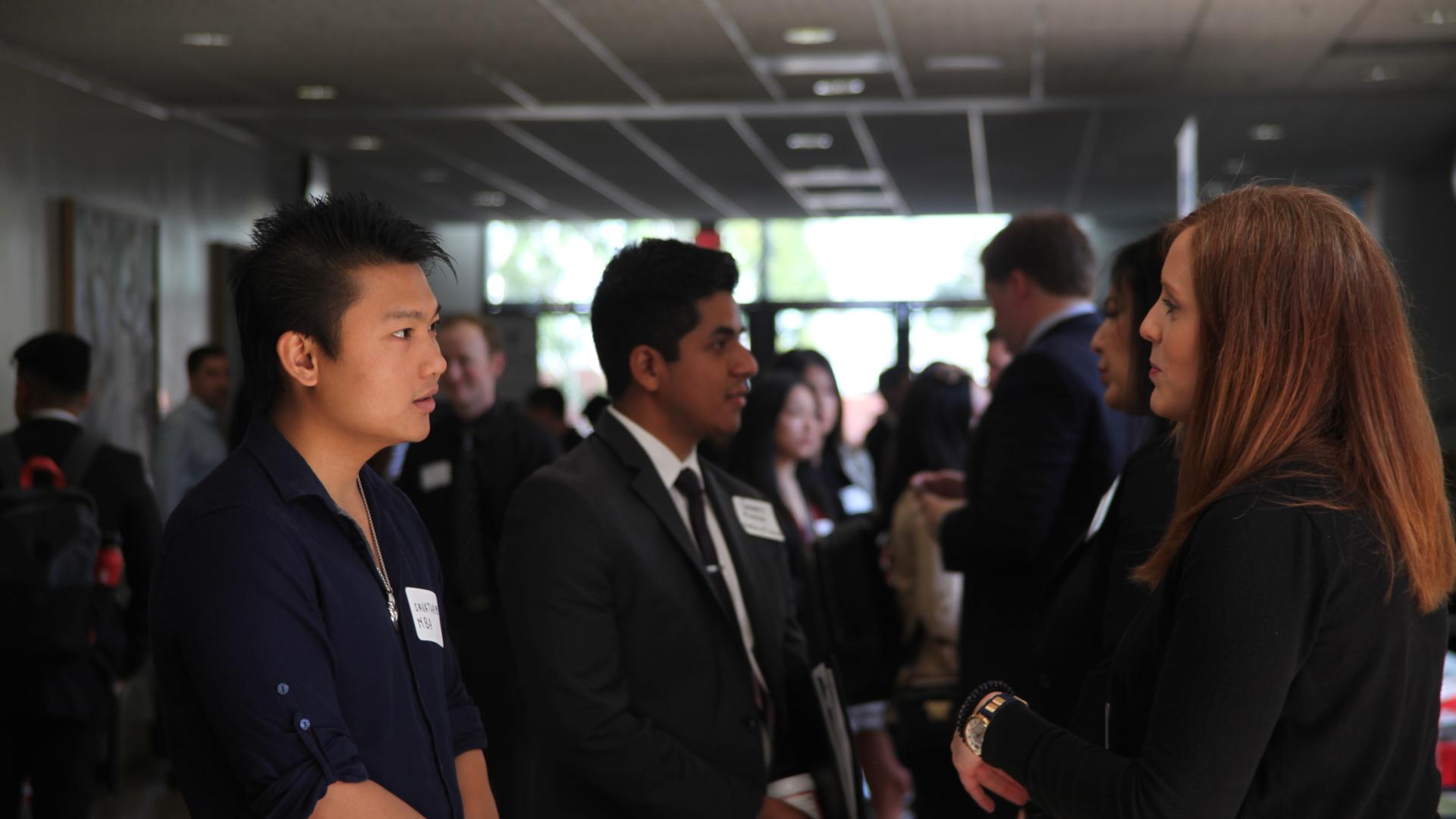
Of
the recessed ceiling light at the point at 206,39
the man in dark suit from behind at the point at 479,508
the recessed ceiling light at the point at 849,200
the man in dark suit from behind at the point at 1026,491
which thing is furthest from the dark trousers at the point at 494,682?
the recessed ceiling light at the point at 849,200

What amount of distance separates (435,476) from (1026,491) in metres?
2.17

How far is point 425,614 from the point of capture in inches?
61.4

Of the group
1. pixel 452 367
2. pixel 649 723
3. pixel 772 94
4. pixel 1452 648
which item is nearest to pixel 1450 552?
pixel 649 723

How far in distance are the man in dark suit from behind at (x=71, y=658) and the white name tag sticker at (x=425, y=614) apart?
2.41 meters

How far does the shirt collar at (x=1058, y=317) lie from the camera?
301cm

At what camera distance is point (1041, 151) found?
9492 mm

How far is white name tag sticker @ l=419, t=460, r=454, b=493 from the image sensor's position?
4238 millimetres

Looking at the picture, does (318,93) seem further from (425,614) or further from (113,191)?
(425,614)

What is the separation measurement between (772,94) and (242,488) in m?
6.72

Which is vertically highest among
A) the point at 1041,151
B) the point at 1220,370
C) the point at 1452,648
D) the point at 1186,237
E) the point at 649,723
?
the point at 1041,151

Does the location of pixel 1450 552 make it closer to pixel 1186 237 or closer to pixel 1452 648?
pixel 1186 237

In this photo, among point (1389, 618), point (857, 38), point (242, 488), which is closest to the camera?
point (1389, 618)

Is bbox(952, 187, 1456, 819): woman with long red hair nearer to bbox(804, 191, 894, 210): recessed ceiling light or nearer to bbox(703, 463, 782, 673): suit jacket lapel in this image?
bbox(703, 463, 782, 673): suit jacket lapel

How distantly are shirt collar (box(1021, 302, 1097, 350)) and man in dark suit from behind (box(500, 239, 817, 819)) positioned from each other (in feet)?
3.24
